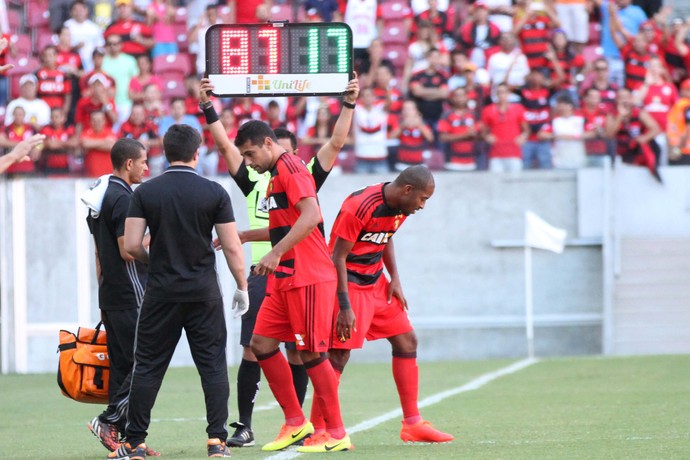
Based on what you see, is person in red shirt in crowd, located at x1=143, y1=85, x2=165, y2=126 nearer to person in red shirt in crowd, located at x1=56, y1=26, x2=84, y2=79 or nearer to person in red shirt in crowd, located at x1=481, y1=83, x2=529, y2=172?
person in red shirt in crowd, located at x1=56, y1=26, x2=84, y2=79

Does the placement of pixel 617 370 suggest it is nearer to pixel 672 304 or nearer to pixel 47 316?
pixel 672 304


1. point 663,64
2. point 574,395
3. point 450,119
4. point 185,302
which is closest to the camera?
point 185,302

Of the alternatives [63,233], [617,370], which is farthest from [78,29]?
[617,370]

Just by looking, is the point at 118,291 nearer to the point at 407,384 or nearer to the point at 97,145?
the point at 407,384

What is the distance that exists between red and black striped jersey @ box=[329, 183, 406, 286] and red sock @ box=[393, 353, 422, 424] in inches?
22.9

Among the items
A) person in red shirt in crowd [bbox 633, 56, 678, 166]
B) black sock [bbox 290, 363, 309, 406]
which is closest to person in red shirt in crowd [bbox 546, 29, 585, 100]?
person in red shirt in crowd [bbox 633, 56, 678, 166]

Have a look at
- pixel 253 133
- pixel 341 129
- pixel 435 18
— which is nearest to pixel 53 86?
pixel 435 18

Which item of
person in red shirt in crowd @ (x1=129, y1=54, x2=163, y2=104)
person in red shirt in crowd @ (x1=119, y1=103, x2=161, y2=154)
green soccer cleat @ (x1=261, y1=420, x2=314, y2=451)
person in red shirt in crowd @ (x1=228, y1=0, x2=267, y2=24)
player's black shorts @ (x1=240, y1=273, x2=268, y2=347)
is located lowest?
green soccer cleat @ (x1=261, y1=420, x2=314, y2=451)

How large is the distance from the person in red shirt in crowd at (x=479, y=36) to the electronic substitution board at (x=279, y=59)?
12497 millimetres

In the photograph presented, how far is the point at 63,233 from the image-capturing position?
19109mm

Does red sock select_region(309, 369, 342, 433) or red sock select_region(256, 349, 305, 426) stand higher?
red sock select_region(256, 349, 305, 426)

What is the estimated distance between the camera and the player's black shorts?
909 centimetres

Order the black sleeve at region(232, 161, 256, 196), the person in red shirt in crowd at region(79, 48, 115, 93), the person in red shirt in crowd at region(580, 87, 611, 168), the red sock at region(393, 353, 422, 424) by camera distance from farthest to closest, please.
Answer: the person in red shirt in crowd at region(79, 48, 115, 93), the person in red shirt in crowd at region(580, 87, 611, 168), the black sleeve at region(232, 161, 256, 196), the red sock at region(393, 353, 422, 424)

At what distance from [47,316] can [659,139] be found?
30.1ft
